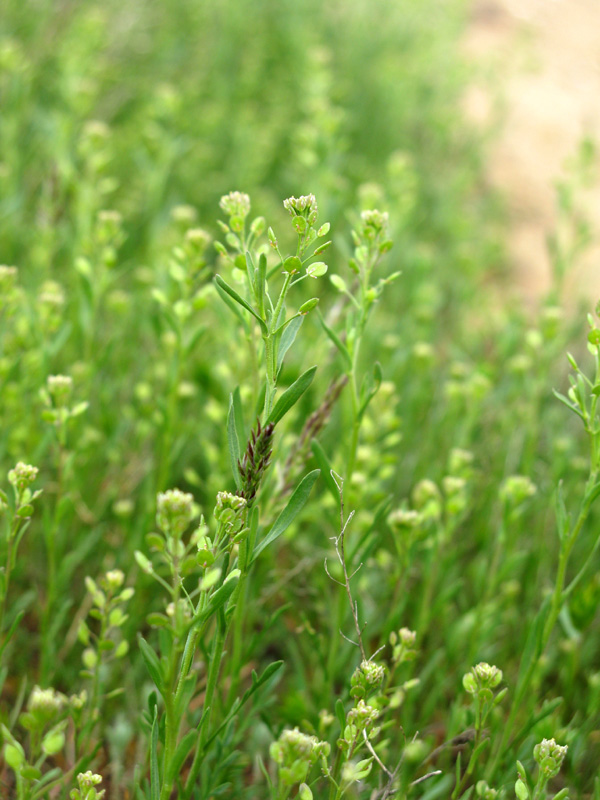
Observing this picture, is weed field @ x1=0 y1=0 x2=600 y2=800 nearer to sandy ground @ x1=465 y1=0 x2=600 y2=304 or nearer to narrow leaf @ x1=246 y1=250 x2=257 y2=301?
narrow leaf @ x1=246 y1=250 x2=257 y2=301

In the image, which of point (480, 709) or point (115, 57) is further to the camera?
point (115, 57)

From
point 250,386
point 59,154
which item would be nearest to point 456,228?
point 59,154

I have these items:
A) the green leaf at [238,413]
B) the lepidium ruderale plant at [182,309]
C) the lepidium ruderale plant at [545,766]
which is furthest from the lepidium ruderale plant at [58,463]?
the lepidium ruderale plant at [545,766]

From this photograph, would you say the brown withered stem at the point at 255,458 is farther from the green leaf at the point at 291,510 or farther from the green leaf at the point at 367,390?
the green leaf at the point at 367,390

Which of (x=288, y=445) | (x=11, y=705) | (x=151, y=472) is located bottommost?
(x=11, y=705)

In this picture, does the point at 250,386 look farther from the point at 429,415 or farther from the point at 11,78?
the point at 11,78

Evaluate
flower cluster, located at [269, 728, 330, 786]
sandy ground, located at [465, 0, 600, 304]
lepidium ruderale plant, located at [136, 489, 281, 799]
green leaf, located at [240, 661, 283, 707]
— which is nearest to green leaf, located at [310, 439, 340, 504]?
lepidium ruderale plant, located at [136, 489, 281, 799]

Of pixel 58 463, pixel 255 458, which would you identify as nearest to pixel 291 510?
pixel 255 458

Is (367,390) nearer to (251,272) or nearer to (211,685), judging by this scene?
(251,272)

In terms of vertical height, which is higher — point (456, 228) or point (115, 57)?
point (115, 57)
